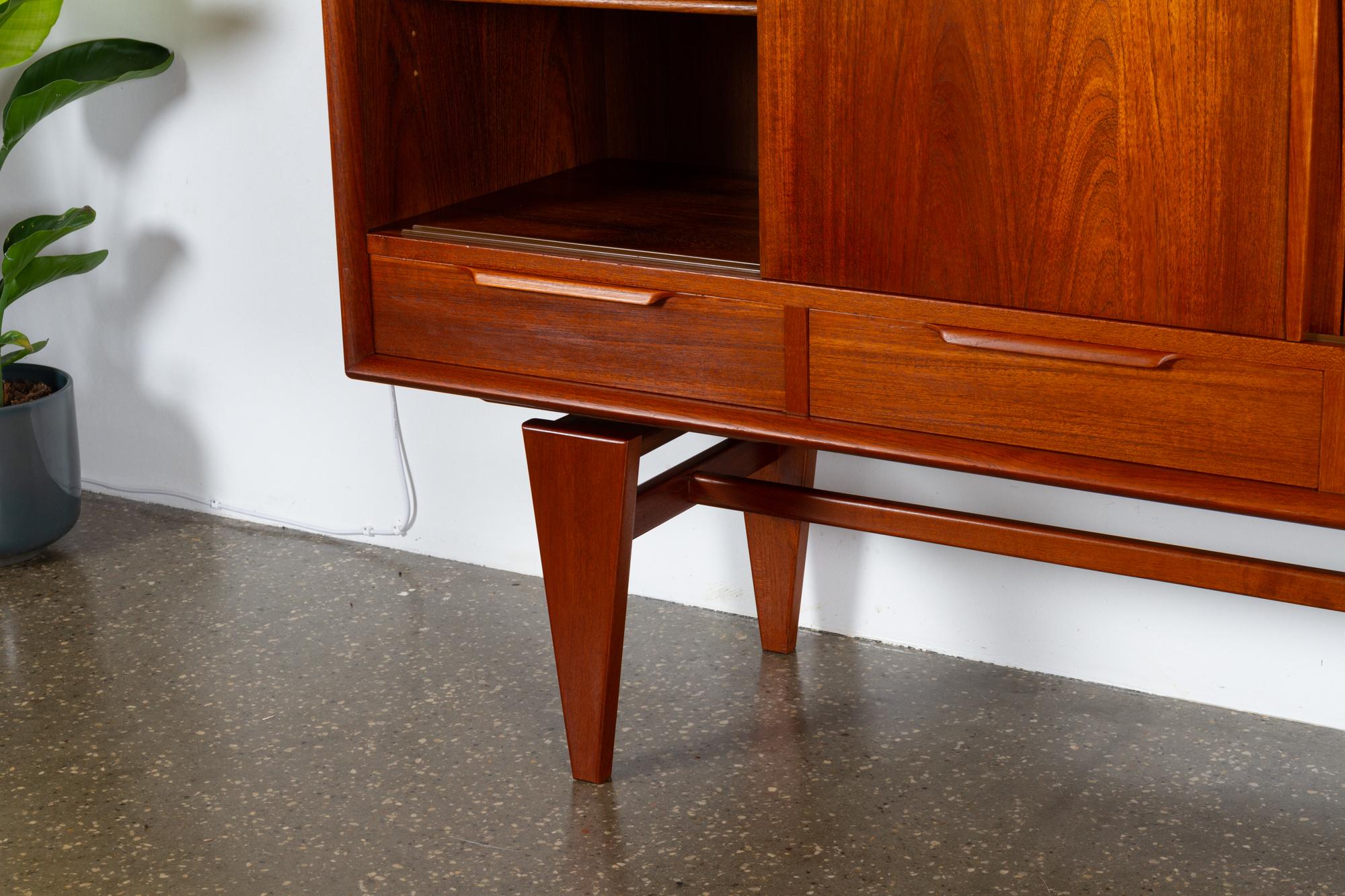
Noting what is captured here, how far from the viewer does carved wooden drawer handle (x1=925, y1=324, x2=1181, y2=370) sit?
55.1 inches

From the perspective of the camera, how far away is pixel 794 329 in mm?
1563

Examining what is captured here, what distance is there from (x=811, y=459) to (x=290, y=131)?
114cm

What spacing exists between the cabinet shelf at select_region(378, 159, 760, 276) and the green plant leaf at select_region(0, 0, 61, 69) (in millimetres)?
1006

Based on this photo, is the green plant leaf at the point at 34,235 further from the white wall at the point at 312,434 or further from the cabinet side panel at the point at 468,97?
the cabinet side panel at the point at 468,97

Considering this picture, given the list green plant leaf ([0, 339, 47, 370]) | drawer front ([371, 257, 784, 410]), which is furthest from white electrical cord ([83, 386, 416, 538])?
drawer front ([371, 257, 784, 410])

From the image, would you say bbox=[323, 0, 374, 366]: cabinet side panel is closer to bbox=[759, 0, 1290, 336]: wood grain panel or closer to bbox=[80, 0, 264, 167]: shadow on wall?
bbox=[759, 0, 1290, 336]: wood grain panel

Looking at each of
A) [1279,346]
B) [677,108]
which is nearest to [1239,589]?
[1279,346]

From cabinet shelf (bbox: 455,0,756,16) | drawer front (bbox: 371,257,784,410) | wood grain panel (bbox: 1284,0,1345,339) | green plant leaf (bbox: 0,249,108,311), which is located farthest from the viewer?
green plant leaf (bbox: 0,249,108,311)

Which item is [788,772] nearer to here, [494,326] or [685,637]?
[685,637]

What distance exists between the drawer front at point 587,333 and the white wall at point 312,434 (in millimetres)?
732

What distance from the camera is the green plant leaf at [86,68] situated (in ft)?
8.23

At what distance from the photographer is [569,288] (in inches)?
66.2

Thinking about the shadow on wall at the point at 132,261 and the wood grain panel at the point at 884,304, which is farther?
the shadow on wall at the point at 132,261

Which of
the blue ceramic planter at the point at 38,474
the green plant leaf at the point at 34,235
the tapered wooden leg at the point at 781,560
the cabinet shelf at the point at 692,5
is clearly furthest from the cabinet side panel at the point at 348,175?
the blue ceramic planter at the point at 38,474
